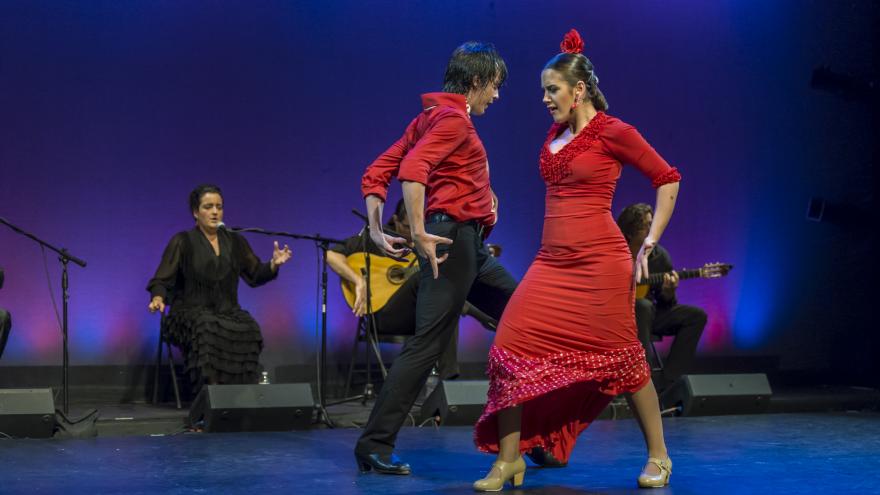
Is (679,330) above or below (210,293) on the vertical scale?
below

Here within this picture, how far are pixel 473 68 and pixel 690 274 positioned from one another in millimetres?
3358

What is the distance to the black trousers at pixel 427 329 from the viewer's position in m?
3.64

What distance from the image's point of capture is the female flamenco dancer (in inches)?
133

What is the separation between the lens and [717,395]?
586 centimetres

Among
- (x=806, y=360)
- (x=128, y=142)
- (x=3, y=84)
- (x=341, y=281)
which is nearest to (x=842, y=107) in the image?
(x=806, y=360)

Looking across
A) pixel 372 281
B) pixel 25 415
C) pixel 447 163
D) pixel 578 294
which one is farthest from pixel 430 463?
pixel 372 281

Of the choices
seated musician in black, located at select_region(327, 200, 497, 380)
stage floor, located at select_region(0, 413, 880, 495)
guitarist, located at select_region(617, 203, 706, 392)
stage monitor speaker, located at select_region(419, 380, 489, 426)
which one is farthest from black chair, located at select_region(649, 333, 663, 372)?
stage monitor speaker, located at select_region(419, 380, 489, 426)

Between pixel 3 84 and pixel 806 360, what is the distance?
573cm

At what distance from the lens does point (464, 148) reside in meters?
3.65

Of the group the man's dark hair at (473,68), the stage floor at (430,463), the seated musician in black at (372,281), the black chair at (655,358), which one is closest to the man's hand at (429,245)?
the man's dark hair at (473,68)

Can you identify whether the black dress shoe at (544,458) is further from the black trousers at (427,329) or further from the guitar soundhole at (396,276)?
the guitar soundhole at (396,276)

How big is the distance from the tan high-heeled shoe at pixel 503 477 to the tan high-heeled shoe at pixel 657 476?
1.24 feet

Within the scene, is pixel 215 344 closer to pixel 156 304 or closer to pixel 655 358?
pixel 156 304

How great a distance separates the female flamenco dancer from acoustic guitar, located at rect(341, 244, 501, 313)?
2.91m
